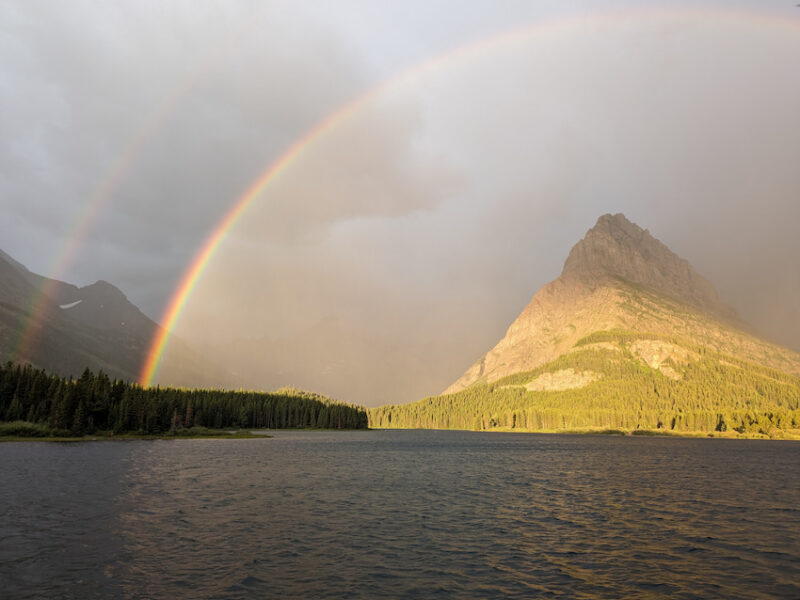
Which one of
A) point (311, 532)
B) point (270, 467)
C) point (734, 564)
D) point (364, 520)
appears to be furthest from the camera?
point (270, 467)

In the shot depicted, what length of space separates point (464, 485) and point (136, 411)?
16610 centimetres

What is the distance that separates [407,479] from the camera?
261 feet

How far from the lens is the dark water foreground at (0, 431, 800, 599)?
27344mm

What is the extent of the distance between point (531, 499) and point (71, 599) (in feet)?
167

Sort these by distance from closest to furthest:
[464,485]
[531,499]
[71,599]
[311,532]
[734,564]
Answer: [71,599]
[734,564]
[311,532]
[531,499]
[464,485]

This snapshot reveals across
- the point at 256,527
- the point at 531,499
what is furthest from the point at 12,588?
the point at 531,499

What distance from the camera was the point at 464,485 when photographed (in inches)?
2869

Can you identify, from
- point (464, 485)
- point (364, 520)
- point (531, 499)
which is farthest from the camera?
point (464, 485)

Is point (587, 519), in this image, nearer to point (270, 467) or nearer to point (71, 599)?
point (71, 599)

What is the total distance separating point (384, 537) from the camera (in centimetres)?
3891

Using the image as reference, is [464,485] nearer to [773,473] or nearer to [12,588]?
[12,588]

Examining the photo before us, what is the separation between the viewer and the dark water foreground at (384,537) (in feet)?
89.7

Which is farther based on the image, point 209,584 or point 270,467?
point 270,467

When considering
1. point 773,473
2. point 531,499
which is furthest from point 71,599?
point 773,473
